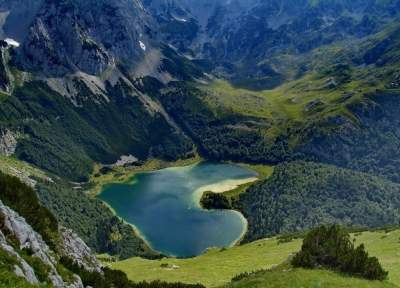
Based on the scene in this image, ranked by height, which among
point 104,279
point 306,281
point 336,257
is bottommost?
point 306,281

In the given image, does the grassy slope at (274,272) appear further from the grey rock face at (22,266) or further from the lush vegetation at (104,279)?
the grey rock face at (22,266)

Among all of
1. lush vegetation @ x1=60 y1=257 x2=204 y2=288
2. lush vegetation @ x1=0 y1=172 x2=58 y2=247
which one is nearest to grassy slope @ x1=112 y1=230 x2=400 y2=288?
lush vegetation @ x1=60 y1=257 x2=204 y2=288

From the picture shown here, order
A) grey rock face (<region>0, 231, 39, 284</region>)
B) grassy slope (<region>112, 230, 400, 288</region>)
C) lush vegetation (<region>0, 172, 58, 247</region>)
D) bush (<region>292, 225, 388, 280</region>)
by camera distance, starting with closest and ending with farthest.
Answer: grey rock face (<region>0, 231, 39, 284</region>) < grassy slope (<region>112, 230, 400, 288</region>) < lush vegetation (<region>0, 172, 58, 247</region>) < bush (<region>292, 225, 388, 280</region>)

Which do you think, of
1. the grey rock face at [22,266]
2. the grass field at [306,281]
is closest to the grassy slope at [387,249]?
the grass field at [306,281]

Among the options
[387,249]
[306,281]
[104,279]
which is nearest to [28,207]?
[104,279]

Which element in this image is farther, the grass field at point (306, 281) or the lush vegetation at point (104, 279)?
the lush vegetation at point (104, 279)

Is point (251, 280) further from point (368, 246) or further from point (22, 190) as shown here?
point (368, 246)

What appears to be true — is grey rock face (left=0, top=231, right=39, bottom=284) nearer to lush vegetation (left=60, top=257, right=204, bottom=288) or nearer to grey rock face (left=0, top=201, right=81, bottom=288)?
grey rock face (left=0, top=201, right=81, bottom=288)

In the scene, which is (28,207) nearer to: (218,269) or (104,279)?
(104,279)
